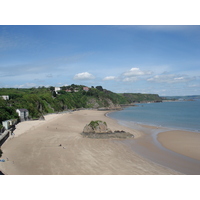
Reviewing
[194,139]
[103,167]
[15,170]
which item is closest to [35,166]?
[15,170]

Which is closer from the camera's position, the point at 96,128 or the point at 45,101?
the point at 96,128

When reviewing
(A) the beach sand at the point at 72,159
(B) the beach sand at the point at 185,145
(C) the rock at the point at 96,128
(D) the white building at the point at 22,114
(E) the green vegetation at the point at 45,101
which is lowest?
(B) the beach sand at the point at 185,145

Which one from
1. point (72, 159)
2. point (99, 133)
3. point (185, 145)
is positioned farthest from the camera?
point (99, 133)

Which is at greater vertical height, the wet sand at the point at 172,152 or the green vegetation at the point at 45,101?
the green vegetation at the point at 45,101

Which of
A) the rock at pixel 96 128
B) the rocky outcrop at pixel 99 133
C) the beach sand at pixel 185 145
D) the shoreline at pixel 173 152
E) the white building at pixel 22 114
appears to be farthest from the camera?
the white building at pixel 22 114

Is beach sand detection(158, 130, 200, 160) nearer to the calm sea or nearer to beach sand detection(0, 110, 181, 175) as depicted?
beach sand detection(0, 110, 181, 175)

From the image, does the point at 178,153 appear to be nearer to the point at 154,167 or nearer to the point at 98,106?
the point at 154,167

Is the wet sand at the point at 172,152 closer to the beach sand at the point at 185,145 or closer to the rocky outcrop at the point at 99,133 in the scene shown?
the beach sand at the point at 185,145

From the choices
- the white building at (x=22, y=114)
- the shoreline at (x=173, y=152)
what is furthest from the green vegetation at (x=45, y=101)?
the shoreline at (x=173, y=152)

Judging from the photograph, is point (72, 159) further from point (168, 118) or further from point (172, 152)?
point (168, 118)

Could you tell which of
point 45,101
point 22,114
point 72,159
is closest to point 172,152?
point 72,159

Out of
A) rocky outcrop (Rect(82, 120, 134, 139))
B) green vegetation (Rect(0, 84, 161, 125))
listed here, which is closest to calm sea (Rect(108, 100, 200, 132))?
rocky outcrop (Rect(82, 120, 134, 139))
